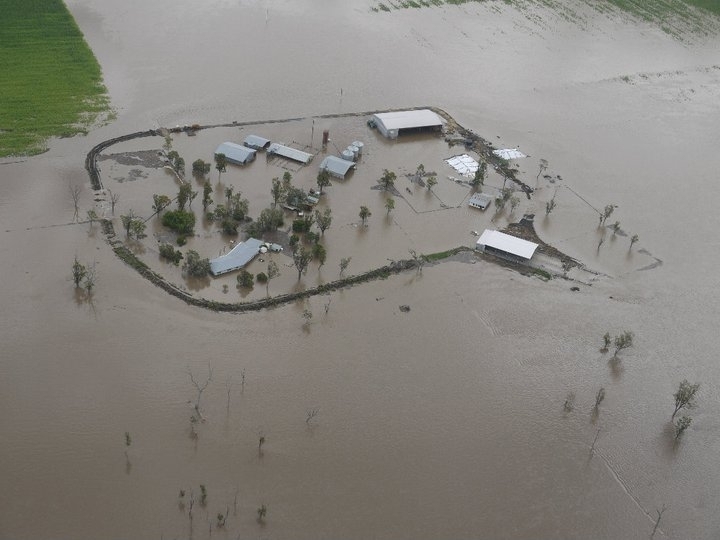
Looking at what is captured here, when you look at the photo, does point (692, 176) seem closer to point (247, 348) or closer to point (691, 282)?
point (691, 282)

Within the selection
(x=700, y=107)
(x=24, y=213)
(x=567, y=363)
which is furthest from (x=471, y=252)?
(x=700, y=107)

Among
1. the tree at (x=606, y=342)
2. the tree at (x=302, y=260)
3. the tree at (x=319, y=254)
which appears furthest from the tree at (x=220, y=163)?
the tree at (x=606, y=342)

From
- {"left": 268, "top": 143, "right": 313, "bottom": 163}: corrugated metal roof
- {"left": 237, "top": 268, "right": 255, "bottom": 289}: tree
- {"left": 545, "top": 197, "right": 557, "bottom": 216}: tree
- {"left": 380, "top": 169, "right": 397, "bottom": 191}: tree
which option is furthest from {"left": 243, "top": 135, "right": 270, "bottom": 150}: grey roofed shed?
{"left": 545, "top": 197, "right": 557, "bottom": 216}: tree

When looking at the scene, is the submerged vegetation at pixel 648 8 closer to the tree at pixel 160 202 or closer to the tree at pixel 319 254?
the tree at pixel 160 202

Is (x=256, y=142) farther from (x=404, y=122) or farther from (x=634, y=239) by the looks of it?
(x=634, y=239)

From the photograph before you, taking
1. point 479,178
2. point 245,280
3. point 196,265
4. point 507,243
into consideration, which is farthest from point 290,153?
point 507,243

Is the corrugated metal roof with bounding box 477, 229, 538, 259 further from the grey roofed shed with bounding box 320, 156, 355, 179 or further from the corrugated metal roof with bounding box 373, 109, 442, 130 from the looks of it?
the corrugated metal roof with bounding box 373, 109, 442, 130
